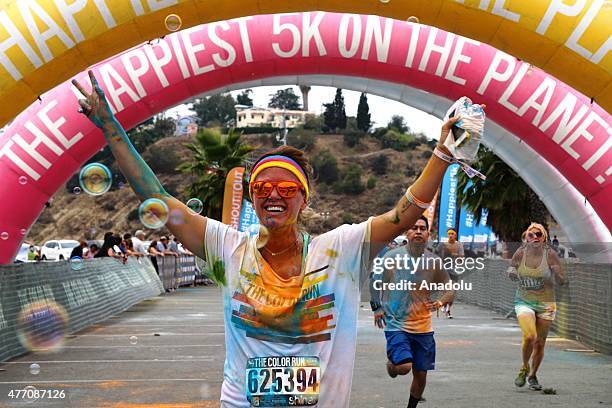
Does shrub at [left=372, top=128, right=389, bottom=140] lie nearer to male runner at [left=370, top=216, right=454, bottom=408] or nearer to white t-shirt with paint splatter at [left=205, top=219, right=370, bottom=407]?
male runner at [left=370, top=216, right=454, bottom=408]

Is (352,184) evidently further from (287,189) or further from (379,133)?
(287,189)

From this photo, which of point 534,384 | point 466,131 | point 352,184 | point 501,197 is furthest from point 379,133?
point 466,131

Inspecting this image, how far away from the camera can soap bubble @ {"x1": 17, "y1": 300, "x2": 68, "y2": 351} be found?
34.8 ft

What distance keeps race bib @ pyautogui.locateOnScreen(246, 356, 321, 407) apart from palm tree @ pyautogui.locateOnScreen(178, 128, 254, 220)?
36.7m

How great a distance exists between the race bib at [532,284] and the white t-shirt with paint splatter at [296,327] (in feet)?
19.6

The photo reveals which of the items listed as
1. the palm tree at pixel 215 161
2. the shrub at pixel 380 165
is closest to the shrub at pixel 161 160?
the shrub at pixel 380 165

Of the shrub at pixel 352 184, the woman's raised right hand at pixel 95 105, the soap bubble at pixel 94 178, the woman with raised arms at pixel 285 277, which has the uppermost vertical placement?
the shrub at pixel 352 184

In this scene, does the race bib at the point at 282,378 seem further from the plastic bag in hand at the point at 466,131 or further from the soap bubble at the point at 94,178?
the soap bubble at the point at 94,178

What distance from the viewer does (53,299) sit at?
12.0 metres

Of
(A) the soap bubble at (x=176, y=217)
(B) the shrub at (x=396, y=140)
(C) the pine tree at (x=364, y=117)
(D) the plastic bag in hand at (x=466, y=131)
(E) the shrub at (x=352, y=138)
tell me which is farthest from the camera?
(C) the pine tree at (x=364, y=117)

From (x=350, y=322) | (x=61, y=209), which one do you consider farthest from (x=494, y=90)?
(x=61, y=209)

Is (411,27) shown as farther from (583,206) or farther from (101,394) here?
(101,394)

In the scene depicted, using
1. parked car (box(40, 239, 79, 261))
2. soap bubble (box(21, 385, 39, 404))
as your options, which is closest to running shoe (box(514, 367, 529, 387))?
soap bubble (box(21, 385, 39, 404))

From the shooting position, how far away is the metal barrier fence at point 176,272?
78.7 ft
